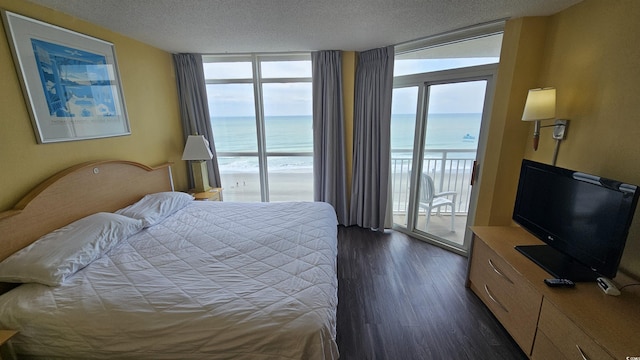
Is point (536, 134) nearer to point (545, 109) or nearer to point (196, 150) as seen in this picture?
point (545, 109)

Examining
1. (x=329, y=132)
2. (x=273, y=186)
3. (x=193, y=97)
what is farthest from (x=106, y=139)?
(x=329, y=132)

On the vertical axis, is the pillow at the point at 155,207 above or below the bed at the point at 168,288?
above

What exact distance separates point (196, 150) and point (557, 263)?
12.1ft

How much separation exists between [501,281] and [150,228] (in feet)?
9.60

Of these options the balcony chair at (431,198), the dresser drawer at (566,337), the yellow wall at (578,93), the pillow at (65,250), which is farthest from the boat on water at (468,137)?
the pillow at (65,250)

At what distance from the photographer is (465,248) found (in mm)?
2914

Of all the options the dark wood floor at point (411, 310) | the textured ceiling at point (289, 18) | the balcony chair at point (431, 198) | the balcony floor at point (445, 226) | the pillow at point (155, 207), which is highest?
the textured ceiling at point (289, 18)

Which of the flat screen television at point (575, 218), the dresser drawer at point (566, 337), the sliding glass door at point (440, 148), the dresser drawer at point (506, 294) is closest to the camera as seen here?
the dresser drawer at point (566, 337)

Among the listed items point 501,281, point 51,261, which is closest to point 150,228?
point 51,261

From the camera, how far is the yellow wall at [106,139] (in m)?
1.66

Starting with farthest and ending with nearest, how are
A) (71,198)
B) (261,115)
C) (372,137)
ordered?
1. (261,115)
2. (372,137)
3. (71,198)

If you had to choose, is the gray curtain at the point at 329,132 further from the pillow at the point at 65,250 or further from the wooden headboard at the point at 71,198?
the pillow at the point at 65,250

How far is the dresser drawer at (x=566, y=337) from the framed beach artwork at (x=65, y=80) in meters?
3.54

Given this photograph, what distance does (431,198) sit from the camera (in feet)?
10.8
